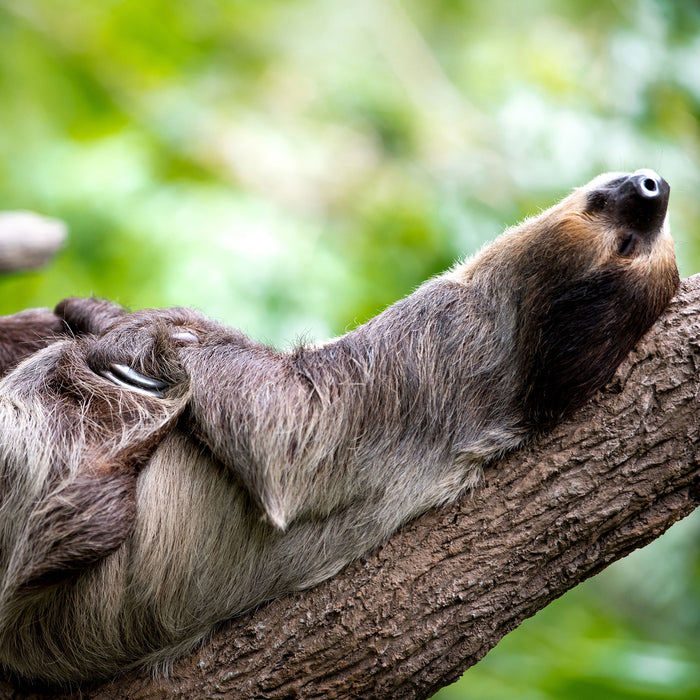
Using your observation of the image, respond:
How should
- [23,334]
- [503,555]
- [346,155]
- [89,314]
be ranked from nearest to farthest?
[503,555]
[89,314]
[23,334]
[346,155]

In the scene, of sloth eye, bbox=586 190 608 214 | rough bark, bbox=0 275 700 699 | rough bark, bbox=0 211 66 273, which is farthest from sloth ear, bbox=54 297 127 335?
sloth eye, bbox=586 190 608 214

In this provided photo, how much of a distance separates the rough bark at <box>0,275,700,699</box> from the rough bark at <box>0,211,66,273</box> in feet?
10.5

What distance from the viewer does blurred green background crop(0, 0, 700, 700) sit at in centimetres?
601

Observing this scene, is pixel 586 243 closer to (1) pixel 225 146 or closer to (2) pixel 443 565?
(2) pixel 443 565

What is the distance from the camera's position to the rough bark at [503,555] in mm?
2908

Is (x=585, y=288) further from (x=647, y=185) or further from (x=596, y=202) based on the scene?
(x=647, y=185)

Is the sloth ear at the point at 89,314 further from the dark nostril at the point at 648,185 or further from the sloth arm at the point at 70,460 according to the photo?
the dark nostril at the point at 648,185

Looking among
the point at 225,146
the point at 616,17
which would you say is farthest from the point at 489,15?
the point at 225,146

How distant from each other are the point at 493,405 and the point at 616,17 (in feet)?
18.3

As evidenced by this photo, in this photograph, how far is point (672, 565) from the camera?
24.2 ft

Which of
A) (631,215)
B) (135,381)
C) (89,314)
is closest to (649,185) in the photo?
(631,215)

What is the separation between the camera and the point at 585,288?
301cm

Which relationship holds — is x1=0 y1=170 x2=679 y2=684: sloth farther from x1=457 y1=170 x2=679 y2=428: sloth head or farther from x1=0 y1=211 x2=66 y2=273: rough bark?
x1=0 y1=211 x2=66 y2=273: rough bark

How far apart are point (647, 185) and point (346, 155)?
16.8 ft
